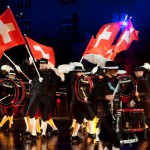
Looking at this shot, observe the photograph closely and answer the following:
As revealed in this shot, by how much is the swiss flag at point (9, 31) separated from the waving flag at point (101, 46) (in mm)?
2827

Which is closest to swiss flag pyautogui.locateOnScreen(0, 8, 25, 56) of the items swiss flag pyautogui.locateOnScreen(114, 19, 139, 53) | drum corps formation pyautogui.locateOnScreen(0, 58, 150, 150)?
drum corps formation pyautogui.locateOnScreen(0, 58, 150, 150)

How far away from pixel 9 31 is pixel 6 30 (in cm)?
10

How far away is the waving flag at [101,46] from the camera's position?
18.3m

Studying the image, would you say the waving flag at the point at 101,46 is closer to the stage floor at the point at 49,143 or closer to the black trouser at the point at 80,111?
the black trouser at the point at 80,111

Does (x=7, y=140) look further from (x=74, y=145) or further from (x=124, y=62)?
(x=124, y=62)

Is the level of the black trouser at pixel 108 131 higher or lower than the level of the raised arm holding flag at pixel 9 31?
lower

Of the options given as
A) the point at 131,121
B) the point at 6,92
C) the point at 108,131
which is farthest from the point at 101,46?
the point at 108,131

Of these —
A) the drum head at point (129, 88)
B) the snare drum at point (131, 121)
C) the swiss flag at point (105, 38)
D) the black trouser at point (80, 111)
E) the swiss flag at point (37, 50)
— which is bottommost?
the snare drum at point (131, 121)

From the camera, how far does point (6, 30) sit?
16281 mm

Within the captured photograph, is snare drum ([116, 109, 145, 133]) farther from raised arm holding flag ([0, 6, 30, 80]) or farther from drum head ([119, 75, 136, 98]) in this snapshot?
raised arm holding flag ([0, 6, 30, 80])

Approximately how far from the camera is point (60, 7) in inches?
1762

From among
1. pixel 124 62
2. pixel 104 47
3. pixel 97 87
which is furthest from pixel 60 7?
pixel 97 87

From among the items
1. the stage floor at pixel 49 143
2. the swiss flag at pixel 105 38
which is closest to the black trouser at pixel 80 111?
the stage floor at pixel 49 143

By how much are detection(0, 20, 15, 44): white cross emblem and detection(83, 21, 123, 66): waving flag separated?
9.80 ft
